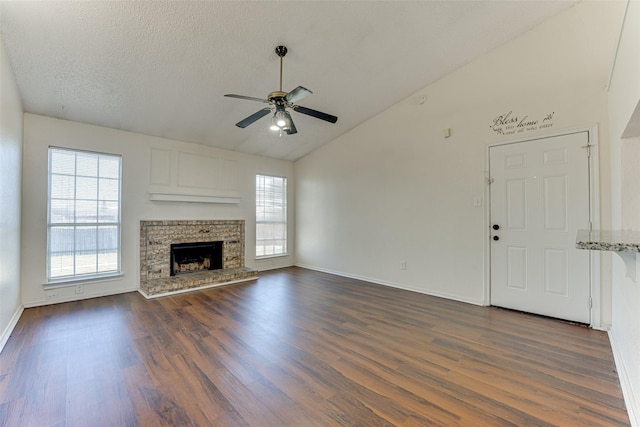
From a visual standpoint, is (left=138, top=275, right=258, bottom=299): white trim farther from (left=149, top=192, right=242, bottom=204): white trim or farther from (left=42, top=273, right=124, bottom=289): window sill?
(left=149, top=192, right=242, bottom=204): white trim

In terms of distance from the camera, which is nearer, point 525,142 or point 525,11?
point 525,11

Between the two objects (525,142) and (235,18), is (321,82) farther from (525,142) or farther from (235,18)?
(525,142)

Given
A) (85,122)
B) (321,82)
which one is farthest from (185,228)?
(321,82)

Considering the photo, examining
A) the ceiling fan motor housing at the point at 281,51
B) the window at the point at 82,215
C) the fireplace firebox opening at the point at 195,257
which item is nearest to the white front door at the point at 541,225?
the ceiling fan motor housing at the point at 281,51

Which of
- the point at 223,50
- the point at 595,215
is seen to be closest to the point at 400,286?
the point at 595,215

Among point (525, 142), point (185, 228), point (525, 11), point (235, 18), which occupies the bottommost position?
point (185, 228)

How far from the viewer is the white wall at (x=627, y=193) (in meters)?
1.70

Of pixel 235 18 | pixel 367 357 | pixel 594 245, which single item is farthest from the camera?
pixel 235 18

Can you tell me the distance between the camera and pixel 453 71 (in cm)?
400

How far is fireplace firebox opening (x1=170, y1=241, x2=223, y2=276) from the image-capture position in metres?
5.10

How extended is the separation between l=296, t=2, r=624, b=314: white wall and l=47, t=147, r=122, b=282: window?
12.1ft

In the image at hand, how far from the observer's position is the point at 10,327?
115 inches

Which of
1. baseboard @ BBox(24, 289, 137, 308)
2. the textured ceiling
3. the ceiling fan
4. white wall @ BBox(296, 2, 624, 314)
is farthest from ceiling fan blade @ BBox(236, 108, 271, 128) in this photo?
baseboard @ BBox(24, 289, 137, 308)

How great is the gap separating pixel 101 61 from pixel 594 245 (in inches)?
176
